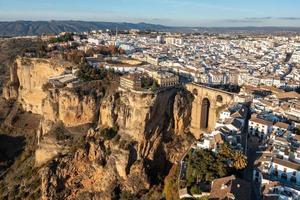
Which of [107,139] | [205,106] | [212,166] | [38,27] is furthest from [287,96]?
[38,27]

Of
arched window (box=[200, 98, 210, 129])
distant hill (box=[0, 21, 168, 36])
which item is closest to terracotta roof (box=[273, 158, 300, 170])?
arched window (box=[200, 98, 210, 129])

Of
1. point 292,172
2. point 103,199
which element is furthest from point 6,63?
point 292,172

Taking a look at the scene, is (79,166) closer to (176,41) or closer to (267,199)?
(267,199)

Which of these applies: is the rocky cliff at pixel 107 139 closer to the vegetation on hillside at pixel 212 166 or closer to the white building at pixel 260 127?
the white building at pixel 260 127

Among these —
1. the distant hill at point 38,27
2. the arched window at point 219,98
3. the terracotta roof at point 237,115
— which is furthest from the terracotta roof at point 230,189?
the distant hill at point 38,27

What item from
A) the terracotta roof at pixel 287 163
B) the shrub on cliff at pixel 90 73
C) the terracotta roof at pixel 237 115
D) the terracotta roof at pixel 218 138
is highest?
the shrub on cliff at pixel 90 73

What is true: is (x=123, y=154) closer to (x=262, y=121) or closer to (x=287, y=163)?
(x=262, y=121)
